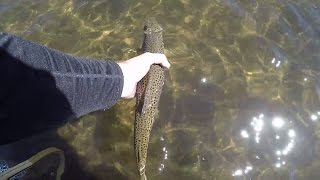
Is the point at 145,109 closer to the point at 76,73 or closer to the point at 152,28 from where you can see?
the point at 152,28

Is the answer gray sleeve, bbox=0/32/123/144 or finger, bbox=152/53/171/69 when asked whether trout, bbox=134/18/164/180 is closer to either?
finger, bbox=152/53/171/69

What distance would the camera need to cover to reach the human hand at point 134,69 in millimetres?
4297

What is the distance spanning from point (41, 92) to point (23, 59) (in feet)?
1.04

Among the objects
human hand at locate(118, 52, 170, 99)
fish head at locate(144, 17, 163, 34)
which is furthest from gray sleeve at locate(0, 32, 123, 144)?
fish head at locate(144, 17, 163, 34)

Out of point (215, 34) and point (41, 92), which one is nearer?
point (41, 92)

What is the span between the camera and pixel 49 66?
10.7 feet

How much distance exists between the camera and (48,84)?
10.6 feet

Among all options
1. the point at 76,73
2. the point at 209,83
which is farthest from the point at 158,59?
the point at 76,73

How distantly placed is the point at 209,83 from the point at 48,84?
10.2ft

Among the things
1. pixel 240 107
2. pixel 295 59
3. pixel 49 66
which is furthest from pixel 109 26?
pixel 49 66

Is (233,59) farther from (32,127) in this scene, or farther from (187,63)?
(32,127)

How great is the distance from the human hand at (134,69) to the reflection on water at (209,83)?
1.03 m

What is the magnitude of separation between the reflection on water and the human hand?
1.03m

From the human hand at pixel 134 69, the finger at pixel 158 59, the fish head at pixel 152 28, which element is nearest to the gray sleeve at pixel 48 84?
the human hand at pixel 134 69
